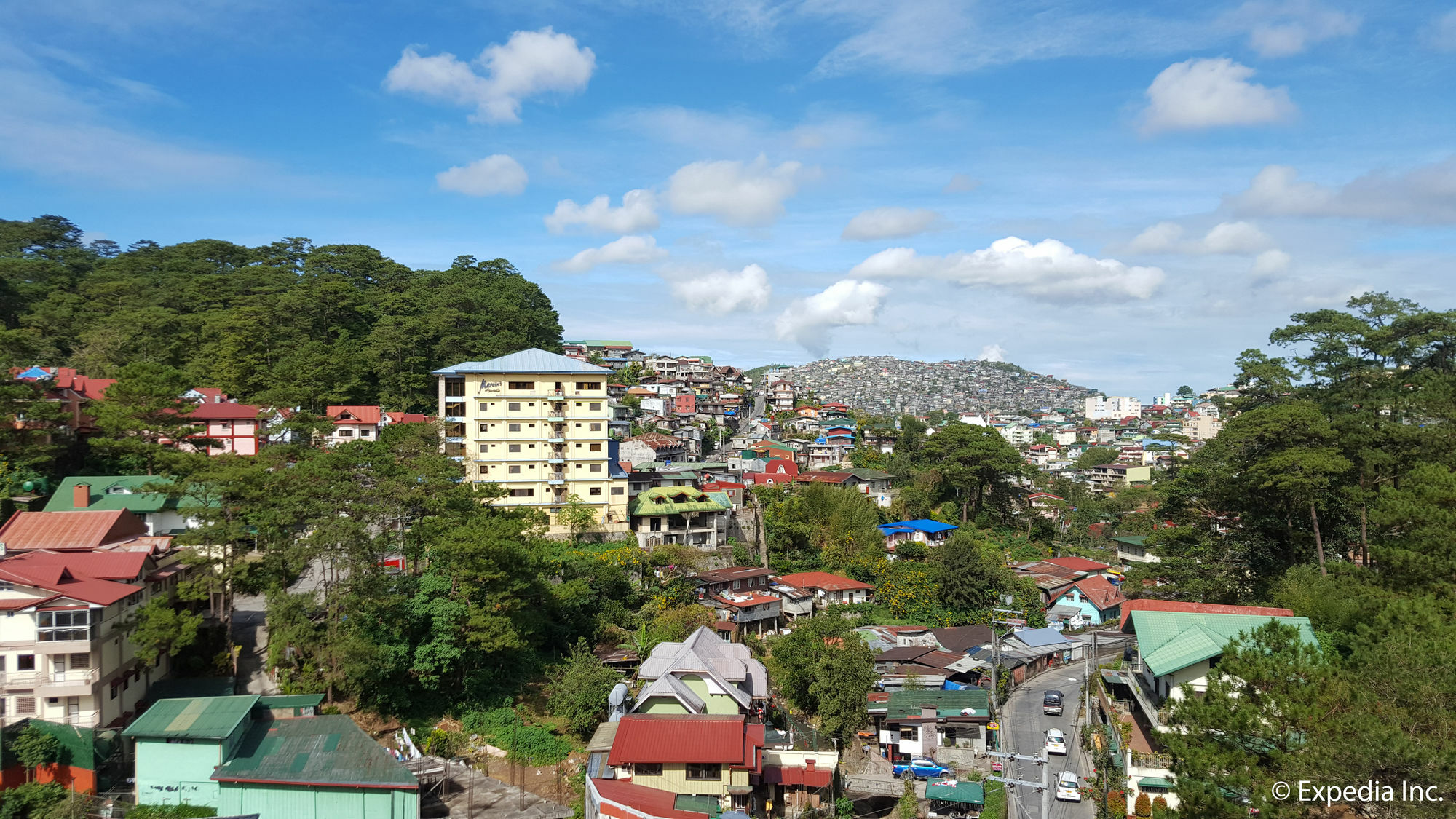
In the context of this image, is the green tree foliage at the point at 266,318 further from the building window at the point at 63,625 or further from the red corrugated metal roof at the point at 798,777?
the red corrugated metal roof at the point at 798,777

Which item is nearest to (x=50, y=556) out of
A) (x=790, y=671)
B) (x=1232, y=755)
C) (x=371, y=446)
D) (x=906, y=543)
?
(x=371, y=446)

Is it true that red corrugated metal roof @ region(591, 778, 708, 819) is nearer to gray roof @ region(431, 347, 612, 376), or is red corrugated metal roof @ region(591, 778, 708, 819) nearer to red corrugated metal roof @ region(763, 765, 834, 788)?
red corrugated metal roof @ region(763, 765, 834, 788)

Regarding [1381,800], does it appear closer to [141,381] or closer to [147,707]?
[147,707]

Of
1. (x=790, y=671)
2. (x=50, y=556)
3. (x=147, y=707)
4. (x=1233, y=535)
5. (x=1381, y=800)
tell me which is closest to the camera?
(x=1381, y=800)

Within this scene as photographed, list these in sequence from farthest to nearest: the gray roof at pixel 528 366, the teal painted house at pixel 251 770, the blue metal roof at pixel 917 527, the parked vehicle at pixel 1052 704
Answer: the blue metal roof at pixel 917 527 < the gray roof at pixel 528 366 < the parked vehicle at pixel 1052 704 < the teal painted house at pixel 251 770

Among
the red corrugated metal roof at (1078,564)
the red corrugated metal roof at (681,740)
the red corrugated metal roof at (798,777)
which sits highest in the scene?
the red corrugated metal roof at (681,740)

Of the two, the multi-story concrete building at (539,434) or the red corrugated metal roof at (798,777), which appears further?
the multi-story concrete building at (539,434)

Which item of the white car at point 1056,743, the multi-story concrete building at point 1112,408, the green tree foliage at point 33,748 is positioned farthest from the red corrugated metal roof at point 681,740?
the multi-story concrete building at point 1112,408
